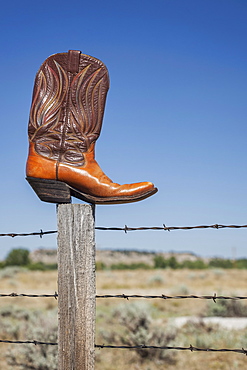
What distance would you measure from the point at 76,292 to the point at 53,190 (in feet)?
1.69

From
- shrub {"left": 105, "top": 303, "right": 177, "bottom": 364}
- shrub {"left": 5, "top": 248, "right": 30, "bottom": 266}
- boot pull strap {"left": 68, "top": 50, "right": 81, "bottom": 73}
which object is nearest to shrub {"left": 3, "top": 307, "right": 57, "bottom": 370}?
shrub {"left": 105, "top": 303, "right": 177, "bottom": 364}

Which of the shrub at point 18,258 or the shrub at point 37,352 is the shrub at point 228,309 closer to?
the shrub at point 37,352

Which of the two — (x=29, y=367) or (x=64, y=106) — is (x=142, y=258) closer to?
(x=29, y=367)

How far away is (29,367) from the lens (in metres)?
6.44

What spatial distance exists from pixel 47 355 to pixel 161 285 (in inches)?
670

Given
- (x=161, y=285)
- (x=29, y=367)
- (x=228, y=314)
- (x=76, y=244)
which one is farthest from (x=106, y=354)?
Result: (x=161, y=285)

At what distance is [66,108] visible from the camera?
2258mm

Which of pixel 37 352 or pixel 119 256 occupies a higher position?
pixel 119 256

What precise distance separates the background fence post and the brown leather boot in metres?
0.16

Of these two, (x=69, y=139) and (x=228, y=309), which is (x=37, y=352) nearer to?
(x=69, y=139)

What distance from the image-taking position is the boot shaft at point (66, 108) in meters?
2.26

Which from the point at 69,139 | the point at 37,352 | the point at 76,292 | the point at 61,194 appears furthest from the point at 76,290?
the point at 37,352

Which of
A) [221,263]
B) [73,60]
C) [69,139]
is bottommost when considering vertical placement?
[221,263]

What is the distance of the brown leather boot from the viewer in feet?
7.34
